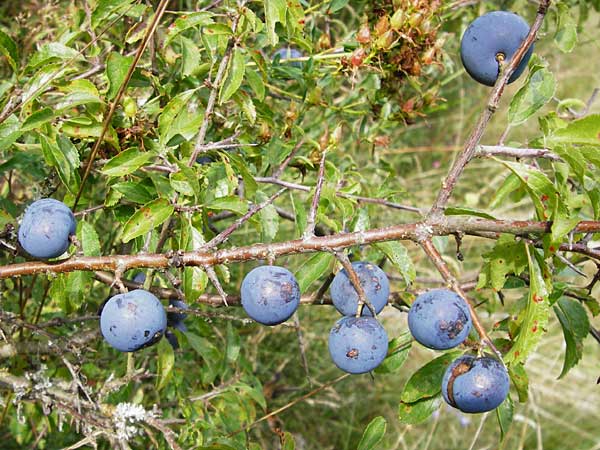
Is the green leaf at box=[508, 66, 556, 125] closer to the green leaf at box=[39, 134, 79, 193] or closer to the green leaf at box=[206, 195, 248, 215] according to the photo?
the green leaf at box=[206, 195, 248, 215]

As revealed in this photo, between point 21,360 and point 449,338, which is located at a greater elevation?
point 449,338

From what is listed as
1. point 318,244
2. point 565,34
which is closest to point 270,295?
point 318,244

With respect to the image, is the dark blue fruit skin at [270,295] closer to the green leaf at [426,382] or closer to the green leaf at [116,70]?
the green leaf at [426,382]

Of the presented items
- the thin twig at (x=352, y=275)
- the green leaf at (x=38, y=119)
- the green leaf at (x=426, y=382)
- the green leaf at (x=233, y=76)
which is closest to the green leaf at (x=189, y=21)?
the green leaf at (x=233, y=76)

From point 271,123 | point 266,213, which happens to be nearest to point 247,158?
point 271,123

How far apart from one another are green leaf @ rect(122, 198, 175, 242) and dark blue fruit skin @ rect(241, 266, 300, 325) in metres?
0.27

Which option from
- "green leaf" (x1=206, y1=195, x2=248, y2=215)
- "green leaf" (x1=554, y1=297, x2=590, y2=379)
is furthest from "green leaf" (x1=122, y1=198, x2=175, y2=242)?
"green leaf" (x1=554, y1=297, x2=590, y2=379)

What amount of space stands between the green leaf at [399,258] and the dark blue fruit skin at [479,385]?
0.29 meters

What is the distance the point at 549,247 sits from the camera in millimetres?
→ 1273

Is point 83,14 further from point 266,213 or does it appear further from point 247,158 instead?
point 266,213

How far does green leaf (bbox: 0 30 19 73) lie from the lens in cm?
165

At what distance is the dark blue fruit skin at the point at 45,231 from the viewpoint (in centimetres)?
126

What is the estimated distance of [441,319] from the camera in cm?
127

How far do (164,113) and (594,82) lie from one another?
6.60m
